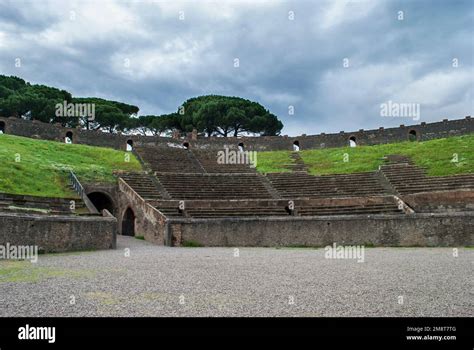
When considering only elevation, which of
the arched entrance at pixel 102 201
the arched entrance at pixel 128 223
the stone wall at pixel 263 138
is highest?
the stone wall at pixel 263 138

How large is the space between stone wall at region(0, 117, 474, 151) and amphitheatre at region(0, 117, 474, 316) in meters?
0.12

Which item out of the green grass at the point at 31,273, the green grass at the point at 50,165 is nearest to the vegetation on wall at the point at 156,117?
the green grass at the point at 50,165

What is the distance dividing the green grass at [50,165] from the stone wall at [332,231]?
929 cm

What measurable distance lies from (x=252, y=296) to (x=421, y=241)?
A: 12.7 metres

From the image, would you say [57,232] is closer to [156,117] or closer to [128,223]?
[128,223]

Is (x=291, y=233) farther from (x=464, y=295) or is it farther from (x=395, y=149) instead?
(x=395, y=149)

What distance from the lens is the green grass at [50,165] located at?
22.2 m

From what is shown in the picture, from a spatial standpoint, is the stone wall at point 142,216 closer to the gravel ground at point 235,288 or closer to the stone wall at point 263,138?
the gravel ground at point 235,288

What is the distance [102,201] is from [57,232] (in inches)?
583

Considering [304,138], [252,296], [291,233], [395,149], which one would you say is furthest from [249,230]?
[304,138]

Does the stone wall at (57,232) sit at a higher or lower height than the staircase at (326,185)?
lower

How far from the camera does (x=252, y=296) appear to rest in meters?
6.76

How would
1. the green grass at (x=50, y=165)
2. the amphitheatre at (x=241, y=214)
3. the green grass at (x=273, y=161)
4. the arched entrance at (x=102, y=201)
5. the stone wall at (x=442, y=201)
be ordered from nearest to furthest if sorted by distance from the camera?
1. the amphitheatre at (x=241, y=214)
2. the stone wall at (x=442, y=201)
3. the green grass at (x=50, y=165)
4. the arched entrance at (x=102, y=201)
5. the green grass at (x=273, y=161)

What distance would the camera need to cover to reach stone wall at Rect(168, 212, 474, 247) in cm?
1673
